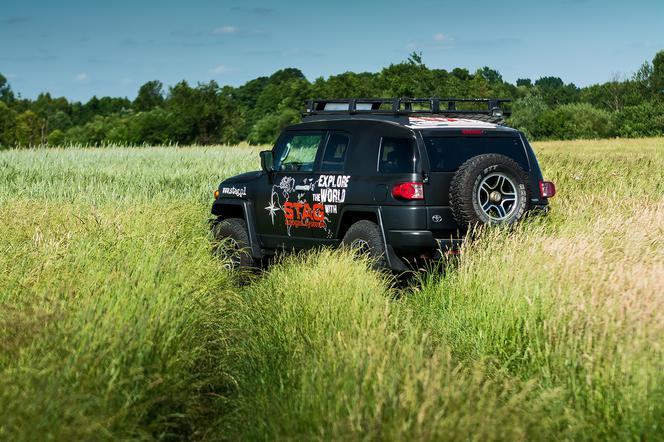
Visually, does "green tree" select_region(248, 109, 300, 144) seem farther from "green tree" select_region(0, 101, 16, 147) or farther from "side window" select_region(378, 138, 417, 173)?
"side window" select_region(378, 138, 417, 173)

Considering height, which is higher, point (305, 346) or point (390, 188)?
point (390, 188)

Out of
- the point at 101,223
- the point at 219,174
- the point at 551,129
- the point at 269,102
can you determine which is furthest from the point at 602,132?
the point at 101,223

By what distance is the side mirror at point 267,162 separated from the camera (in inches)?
436

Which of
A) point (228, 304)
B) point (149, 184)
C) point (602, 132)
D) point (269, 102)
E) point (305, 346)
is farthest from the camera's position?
point (269, 102)

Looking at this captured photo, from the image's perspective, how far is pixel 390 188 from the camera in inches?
366

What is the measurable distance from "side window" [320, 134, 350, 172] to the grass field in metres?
1.02

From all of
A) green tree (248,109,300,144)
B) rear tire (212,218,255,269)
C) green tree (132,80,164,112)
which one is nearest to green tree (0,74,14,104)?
green tree (132,80,164,112)

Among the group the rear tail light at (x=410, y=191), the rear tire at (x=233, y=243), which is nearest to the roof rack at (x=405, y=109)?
the rear tail light at (x=410, y=191)

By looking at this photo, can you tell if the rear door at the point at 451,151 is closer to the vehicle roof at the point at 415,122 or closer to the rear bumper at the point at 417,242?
the vehicle roof at the point at 415,122

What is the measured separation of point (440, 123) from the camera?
9609mm

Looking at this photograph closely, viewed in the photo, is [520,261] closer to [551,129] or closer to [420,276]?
[420,276]

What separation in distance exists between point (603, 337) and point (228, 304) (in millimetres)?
4389

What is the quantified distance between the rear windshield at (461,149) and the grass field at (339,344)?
82 cm

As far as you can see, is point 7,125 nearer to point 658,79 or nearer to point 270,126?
point 270,126
